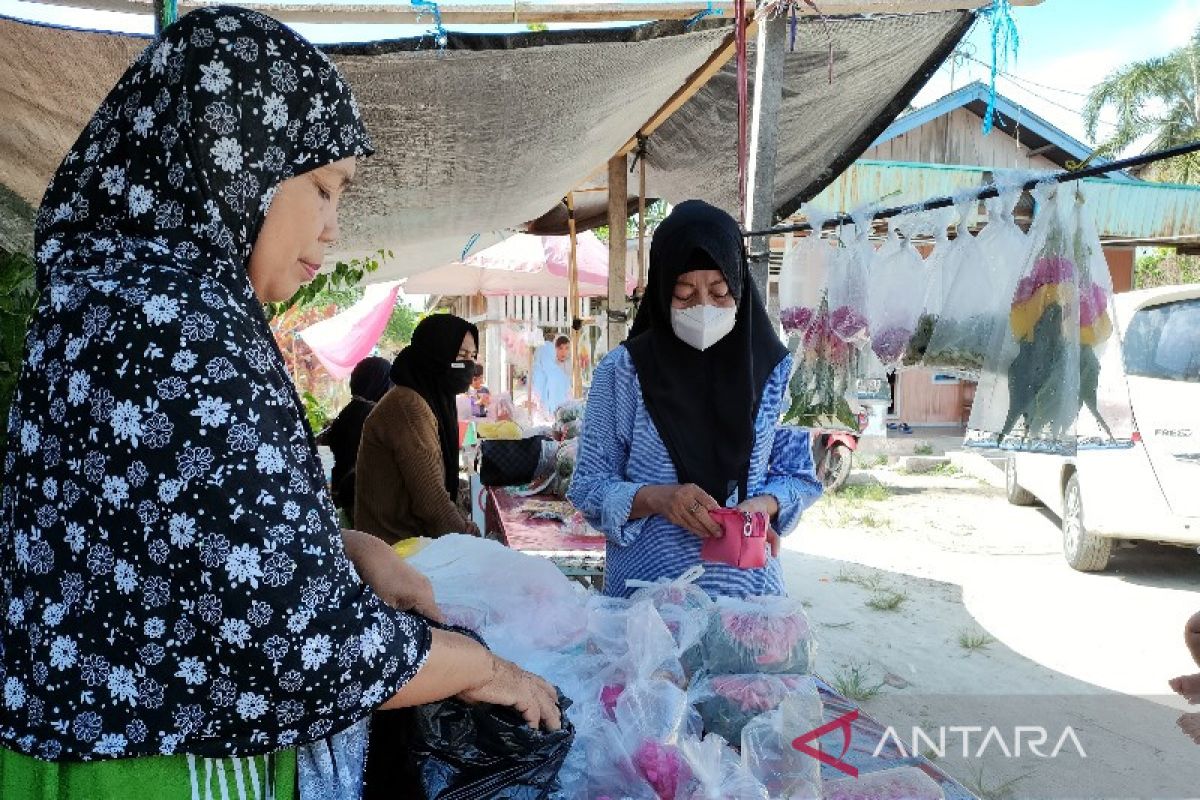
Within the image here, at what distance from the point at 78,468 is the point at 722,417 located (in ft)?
4.98

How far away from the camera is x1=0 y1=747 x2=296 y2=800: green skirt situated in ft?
3.19

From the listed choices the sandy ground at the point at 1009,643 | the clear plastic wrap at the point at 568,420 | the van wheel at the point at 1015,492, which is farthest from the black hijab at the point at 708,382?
the van wheel at the point at 1015,492

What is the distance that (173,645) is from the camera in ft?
2.98

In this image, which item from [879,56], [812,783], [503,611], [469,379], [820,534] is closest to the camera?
[812,783]

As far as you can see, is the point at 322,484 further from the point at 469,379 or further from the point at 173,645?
the point at 469,379

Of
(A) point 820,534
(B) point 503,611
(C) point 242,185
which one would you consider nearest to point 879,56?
(B) point 503,611

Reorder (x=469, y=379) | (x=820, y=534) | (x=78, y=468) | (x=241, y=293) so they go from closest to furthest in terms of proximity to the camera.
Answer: (x=78, y=468)
(x=241, y=293)
(x=469, y=379)
(x=820, y=534)

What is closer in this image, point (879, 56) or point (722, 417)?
point (722, 417)

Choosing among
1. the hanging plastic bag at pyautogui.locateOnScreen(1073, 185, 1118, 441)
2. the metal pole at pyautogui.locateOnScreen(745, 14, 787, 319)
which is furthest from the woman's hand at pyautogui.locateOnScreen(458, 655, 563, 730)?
the metal pole at pyautogui.locateOnScreen(745, 14, 787, 319)

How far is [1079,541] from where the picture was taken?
6457 millimetres

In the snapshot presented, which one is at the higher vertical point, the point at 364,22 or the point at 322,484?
the point at 364,22

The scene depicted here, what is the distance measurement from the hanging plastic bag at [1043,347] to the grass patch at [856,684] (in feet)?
9.47

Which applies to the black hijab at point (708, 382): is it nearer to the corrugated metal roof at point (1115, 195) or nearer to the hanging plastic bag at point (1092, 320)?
the hanging plastic bag at point (1092, 320)

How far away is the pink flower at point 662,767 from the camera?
50.8 inches
